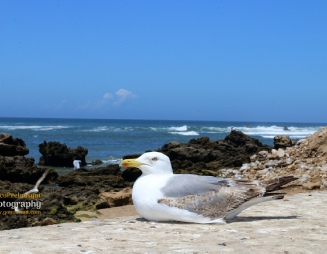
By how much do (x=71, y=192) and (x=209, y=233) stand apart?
24.3 ft

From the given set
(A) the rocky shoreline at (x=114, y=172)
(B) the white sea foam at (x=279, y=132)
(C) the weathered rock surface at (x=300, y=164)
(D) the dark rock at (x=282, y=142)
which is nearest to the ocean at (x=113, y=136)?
(B) the white sea foam at (x=279, y=132)

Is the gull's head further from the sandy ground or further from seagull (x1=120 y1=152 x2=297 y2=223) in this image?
the sandy ground

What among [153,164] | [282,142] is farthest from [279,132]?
[153,164]

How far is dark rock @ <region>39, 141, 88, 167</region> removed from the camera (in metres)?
23.3

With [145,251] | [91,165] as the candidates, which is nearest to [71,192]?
[145,251]

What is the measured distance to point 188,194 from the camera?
18.8 feet

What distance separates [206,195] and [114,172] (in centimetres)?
1158

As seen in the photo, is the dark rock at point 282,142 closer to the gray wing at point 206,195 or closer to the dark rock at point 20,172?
the dark rock at point 20,172

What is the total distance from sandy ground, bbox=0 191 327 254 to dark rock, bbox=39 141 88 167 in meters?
17.3

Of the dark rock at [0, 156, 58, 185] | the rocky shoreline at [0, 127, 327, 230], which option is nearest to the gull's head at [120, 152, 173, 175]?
the rocky shoreline at [0, 127, 327, 230]

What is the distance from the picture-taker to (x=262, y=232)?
536 centimetres

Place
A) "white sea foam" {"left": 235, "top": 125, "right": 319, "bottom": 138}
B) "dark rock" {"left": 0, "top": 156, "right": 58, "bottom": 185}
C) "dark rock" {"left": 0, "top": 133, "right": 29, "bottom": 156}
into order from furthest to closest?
"white sea foam" {"left": 235, "top": 125, "right": 319, "bottom": 138}
"dark rock" {"left": 0, "top": 133, "right": 29, "bottom": 156}
"dark rock" {"left": 0, "top": 156, "right": 58, "bottom": 185}

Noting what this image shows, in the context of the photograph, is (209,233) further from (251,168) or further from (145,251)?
(251,168)

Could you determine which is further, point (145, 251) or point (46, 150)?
point (46, 150)
